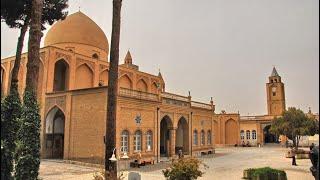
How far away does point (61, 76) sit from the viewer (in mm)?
32156

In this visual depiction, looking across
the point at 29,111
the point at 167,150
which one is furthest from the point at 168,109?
the point at 29,111

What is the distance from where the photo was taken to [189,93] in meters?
33.8

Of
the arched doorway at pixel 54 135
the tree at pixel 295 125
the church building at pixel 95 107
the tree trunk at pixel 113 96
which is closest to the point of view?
the tree trunk at pixel 113 96

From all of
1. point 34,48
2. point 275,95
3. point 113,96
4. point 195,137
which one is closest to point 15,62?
point 34,48

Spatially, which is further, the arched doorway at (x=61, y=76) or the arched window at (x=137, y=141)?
the arched doorway at (x=61, y=76)

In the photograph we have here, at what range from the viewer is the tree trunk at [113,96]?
441 inches

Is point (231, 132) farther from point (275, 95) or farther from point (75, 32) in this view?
point (75, 32)

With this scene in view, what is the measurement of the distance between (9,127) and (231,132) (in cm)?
4863

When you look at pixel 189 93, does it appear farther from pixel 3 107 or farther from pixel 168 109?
pixel 3 107

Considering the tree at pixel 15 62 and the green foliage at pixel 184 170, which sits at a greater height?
the tree at pixel 15 62

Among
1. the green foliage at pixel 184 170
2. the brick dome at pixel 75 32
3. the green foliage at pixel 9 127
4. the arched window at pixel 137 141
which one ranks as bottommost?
the green foliage at pixel 184 170

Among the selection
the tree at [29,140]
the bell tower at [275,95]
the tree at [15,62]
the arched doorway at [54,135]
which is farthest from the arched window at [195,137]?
the bell tower at [275,95]

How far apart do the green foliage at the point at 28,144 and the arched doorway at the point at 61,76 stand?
21499mm

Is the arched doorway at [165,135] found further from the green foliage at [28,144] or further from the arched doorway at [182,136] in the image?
the green foliage at [28,144]
